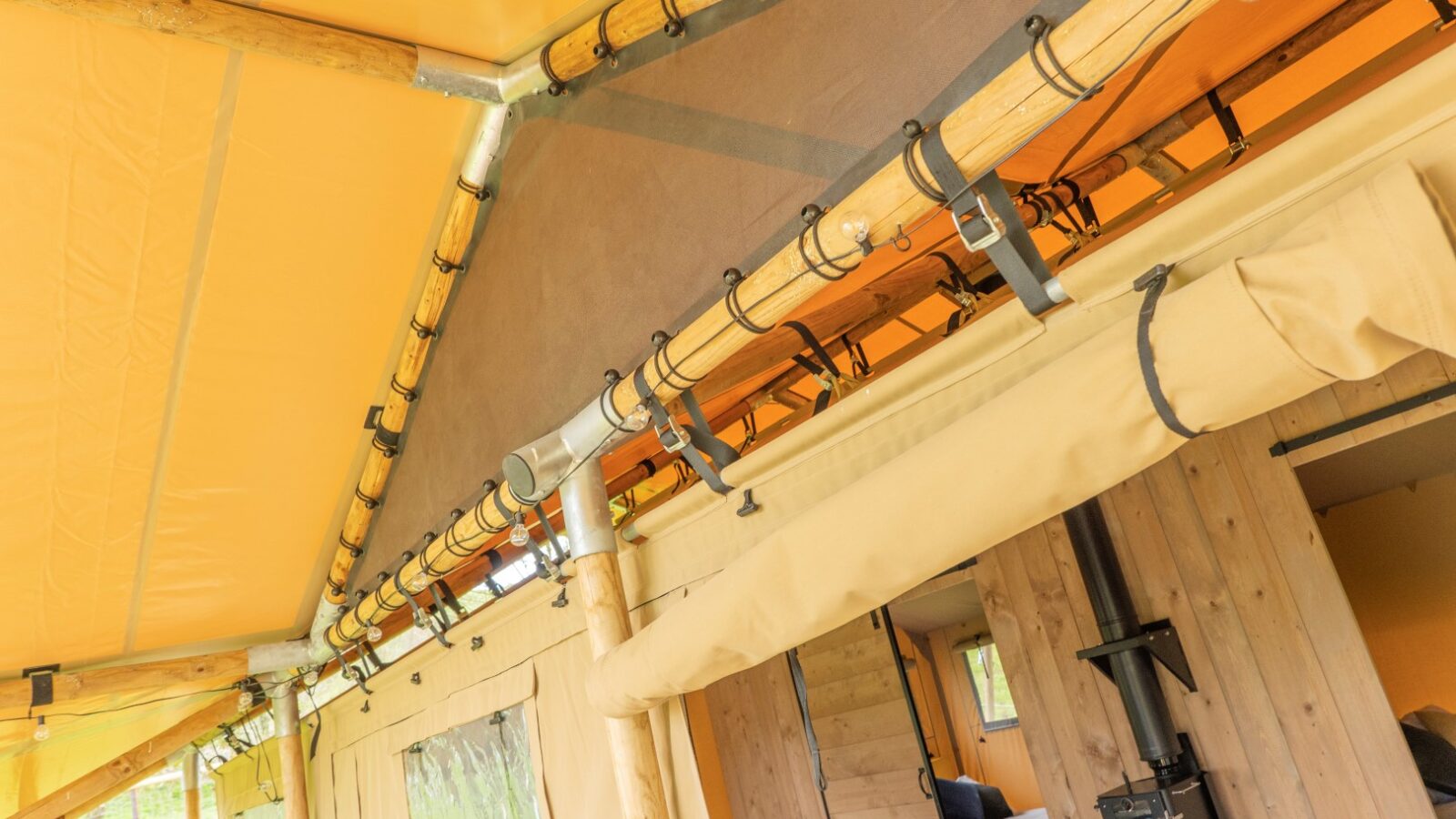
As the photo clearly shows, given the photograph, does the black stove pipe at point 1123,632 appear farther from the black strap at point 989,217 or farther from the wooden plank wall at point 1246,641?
the black strap at point 989,217

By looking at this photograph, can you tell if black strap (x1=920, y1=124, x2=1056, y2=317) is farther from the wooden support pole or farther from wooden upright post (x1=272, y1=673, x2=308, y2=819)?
the wooden support pole

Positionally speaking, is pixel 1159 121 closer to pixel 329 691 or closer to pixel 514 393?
pixel 514 393

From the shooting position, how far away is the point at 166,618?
5363mm

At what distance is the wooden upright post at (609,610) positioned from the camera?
9.48 feet

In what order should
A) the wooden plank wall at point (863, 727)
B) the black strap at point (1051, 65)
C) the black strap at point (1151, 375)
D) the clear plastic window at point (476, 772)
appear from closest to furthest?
the black strap at point (1151, 375), the black strap at point (1051, 65), the clear plastic window at point (476, 772), the wooden plank wall at point (863, 727)

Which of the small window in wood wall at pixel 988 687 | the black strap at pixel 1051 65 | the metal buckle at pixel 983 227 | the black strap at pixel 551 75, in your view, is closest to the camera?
the black strap at pixel 1051 65

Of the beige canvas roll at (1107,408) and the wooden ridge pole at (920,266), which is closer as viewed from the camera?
the beige canvas roll at (1107,408)

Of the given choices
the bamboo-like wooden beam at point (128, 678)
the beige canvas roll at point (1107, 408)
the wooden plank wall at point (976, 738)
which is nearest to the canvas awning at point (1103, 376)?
the beige canvas roll at point (1107, 408)

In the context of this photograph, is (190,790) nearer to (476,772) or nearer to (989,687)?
(476,772)

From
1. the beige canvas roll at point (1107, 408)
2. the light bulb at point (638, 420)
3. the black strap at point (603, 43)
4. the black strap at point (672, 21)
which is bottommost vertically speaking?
the beige canvas roll at point (1107, 408)

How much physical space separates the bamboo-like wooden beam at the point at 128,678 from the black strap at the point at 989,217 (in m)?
5.38

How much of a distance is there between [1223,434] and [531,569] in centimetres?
352

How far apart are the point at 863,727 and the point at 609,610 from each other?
301 cm

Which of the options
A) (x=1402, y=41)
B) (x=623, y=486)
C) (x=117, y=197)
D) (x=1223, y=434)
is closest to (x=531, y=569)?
(x=623, y=486)
